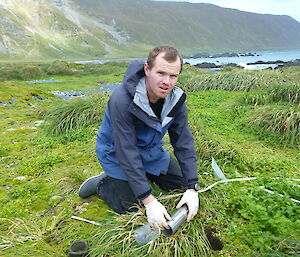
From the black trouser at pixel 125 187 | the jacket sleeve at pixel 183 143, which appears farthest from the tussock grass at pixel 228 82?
the jacket sleeve at pixel 183 143

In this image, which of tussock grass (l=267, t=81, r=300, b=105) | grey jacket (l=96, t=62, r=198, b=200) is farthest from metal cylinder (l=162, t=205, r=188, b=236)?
tussock grass (l=267, t=81, r=300, b=105)

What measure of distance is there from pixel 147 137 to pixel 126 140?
328mm

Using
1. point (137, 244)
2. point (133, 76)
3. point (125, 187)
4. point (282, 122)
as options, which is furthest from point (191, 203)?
point (282, 122)

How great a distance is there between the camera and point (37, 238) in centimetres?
276

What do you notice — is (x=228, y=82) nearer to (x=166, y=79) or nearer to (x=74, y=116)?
(x=74, y=116)

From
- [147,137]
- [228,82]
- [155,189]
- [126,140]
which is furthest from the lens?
[228,82]

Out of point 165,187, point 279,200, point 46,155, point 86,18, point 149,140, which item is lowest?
point 46,155

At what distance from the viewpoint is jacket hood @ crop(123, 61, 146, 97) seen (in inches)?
105

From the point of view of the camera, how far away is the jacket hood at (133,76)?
2660 millimetres

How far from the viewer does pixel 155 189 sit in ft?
11.6

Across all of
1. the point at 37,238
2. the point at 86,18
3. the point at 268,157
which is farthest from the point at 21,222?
the point at 86,18

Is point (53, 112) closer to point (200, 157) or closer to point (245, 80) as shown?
point (200, 157)

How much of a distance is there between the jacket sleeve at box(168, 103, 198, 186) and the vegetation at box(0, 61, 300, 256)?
43 centimetres

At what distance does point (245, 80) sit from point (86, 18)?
193 m
